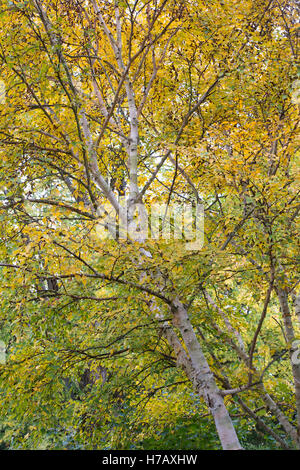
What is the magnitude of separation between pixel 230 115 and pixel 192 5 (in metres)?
1.34

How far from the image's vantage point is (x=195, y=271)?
3600mm

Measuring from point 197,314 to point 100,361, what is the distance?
4.08ft

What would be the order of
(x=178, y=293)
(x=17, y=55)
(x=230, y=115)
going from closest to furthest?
1. (x=17, y=55)
2. (x=178, y=293)
3. (x=230, y=115)

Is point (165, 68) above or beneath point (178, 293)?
above

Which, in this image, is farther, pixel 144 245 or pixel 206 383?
pixel 206 383

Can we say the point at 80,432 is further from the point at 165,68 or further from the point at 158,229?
the point at 165,68

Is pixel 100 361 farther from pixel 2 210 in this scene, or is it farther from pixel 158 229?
pixel 2 210

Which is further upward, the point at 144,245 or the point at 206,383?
the point at 144,245

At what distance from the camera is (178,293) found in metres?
3.54

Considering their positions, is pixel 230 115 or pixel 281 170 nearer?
pixel 281 170
